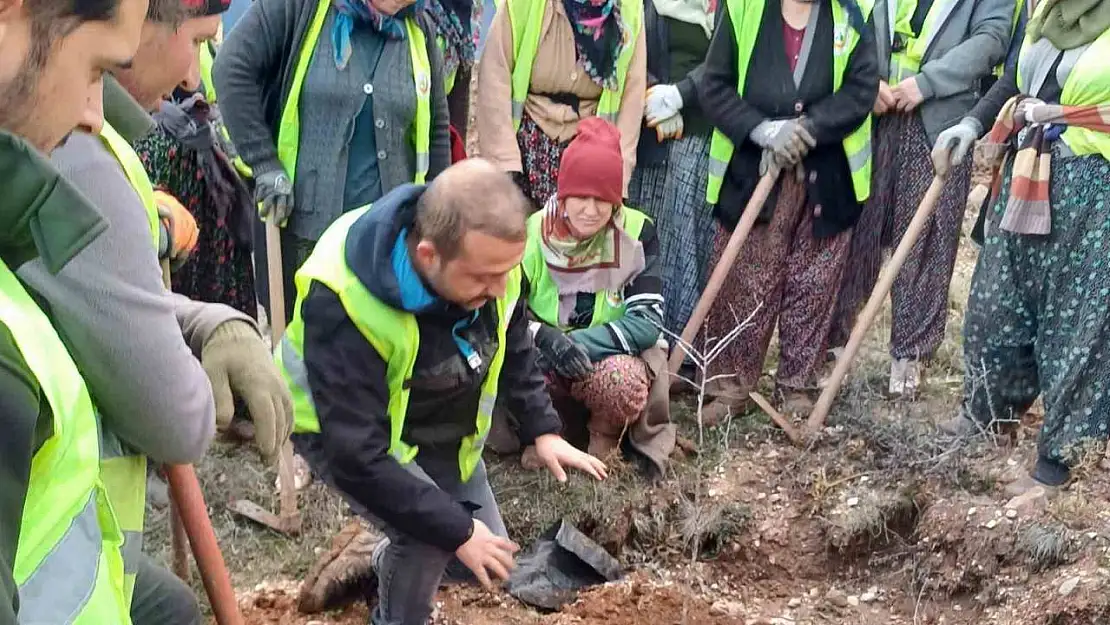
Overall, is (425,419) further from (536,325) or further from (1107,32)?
→ (1107,32)

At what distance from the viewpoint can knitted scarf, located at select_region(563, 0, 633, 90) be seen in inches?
167

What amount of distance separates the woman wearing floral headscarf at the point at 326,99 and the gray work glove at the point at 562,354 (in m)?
0.74

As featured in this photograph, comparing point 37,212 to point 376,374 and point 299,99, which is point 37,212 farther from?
point 299,99

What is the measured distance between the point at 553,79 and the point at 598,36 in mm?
246

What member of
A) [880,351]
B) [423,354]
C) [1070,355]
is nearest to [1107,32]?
[1070,355]

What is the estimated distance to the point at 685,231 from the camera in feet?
15.2

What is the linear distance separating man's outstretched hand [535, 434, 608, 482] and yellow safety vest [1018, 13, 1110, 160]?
79.4 inches

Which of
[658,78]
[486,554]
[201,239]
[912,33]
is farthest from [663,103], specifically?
[486,554]

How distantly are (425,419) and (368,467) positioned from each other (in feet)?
1.17

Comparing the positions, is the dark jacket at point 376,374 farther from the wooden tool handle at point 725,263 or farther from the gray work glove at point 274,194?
the wooden tool handle at point 725,263

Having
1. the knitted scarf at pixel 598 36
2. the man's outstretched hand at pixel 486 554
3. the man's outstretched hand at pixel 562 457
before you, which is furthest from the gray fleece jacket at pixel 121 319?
the knitted scarf at pixel 598 36

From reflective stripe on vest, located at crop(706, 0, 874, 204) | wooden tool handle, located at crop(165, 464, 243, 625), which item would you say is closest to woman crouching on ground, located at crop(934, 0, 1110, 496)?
reflective stripe on vest, located at crop(706, 0, 874, 204)

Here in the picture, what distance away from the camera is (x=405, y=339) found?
251 cm

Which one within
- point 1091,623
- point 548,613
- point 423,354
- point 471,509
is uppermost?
point 423,354
